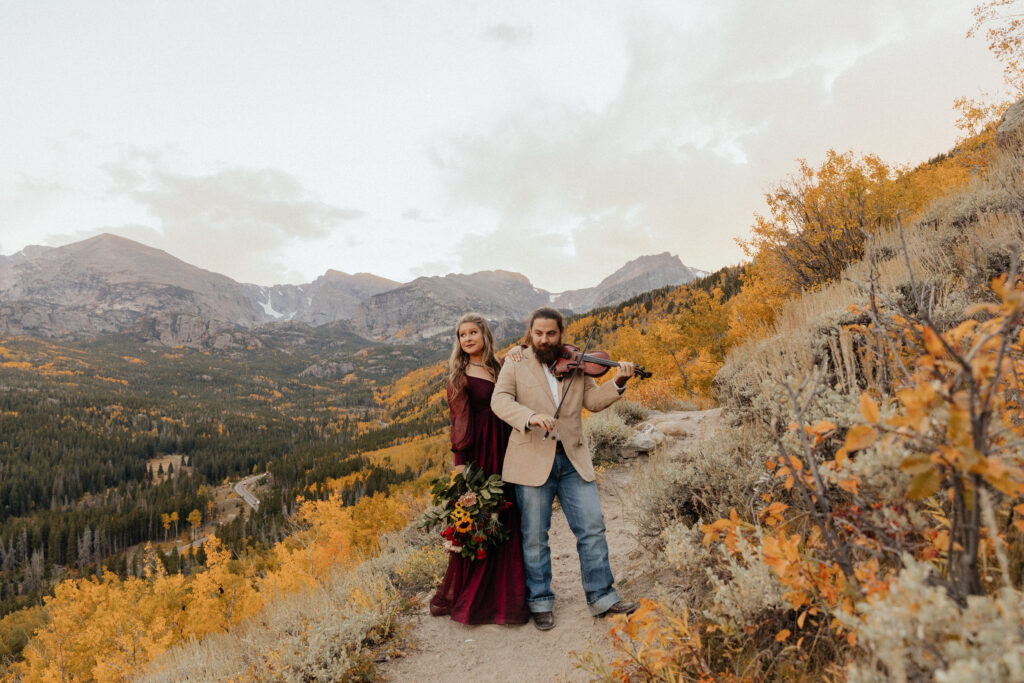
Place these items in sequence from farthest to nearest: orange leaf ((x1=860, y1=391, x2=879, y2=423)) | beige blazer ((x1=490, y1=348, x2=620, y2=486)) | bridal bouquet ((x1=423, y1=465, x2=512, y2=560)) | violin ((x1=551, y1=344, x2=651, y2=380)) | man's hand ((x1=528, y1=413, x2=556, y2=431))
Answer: bridal bouquet ((x1=423, y1=465, x2=512, y2=560)) < violin ((x1=551, y1=344, x2=651, y2=380)) < beige blazer ((x1=490, y1=348, x2=620, y2=486)) < man's hand ((x1=528, y1=413, x2=556, y2=431)) < orange leaf ((x1=860, y1=391, x2=879, y2=423))

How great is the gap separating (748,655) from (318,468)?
10138 cm

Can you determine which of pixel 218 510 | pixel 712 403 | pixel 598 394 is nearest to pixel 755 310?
pixel 712 403

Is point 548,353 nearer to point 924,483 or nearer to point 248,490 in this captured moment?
point 924,483

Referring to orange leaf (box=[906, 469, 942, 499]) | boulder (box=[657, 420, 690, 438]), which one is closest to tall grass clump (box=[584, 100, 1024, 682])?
orange leaf (box=[906, 469, 942, 499])

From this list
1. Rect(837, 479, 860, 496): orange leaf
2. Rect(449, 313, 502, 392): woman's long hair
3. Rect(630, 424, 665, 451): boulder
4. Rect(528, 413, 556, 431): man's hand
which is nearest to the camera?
Rect(837, 479, 860, 496): orange leaf

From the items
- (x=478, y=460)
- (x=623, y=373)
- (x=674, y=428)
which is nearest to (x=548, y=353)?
(x=623, y=373)

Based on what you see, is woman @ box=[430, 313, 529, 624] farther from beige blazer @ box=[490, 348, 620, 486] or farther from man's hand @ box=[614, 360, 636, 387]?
man's hand @ box=[614, 360, 636, 387]

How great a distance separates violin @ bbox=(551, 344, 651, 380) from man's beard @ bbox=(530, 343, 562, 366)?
0.04 meters

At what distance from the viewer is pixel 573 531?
370 cm

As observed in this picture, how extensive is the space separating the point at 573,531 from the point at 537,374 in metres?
1.37

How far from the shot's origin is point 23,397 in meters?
143

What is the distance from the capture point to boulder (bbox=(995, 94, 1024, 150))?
28.9ft

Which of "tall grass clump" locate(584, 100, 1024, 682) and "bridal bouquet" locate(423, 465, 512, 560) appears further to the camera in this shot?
"bridal bouquet" locate(423, 465, 512, 560)

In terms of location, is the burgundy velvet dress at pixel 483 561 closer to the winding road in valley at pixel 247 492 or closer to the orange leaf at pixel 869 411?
the orange leaf at pixel 869 411
